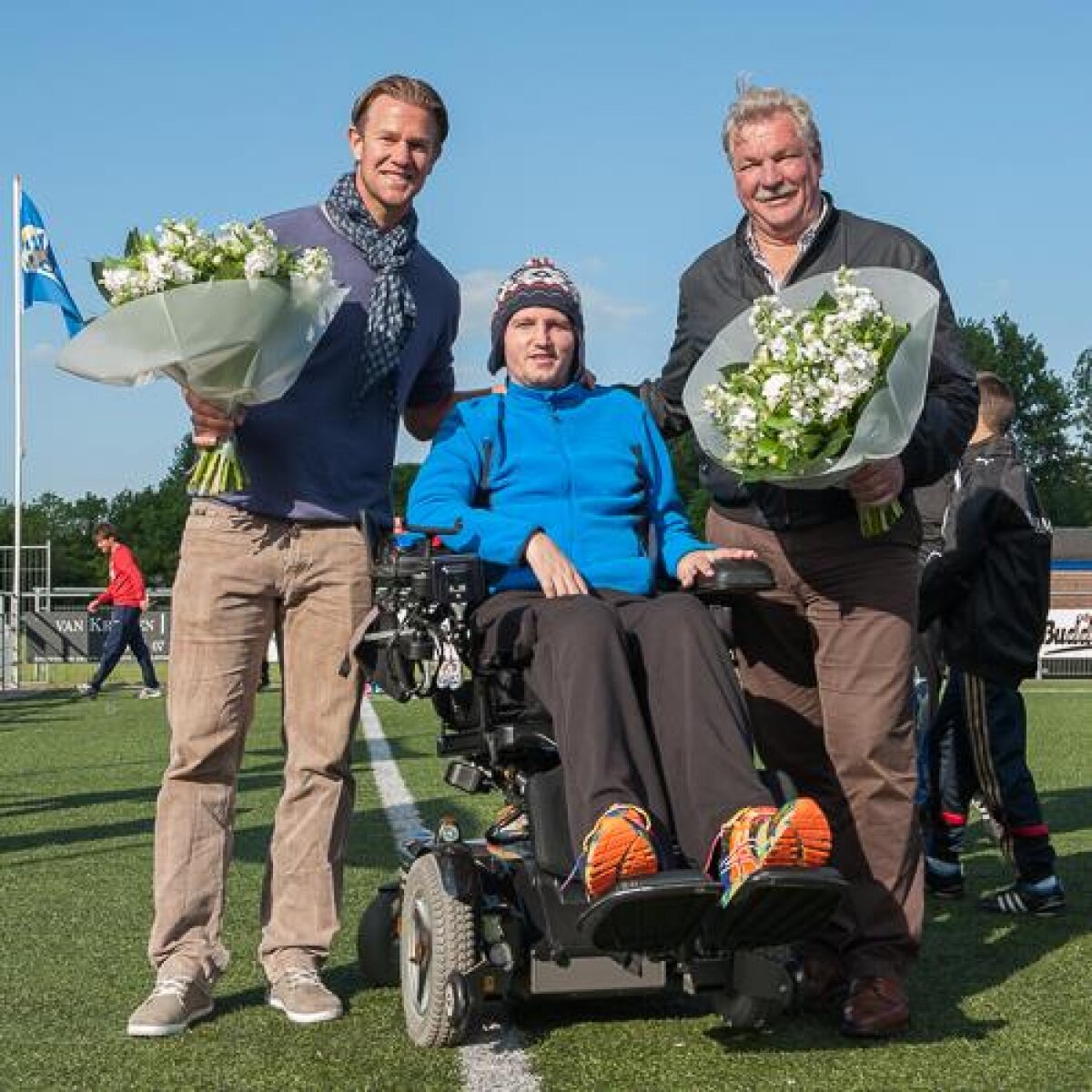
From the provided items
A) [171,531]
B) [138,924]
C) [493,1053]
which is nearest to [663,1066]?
[493,1053]

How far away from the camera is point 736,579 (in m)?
4.57

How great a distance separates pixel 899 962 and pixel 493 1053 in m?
1.15

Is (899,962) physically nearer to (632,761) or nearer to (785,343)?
(632,761)

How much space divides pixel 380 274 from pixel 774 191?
1153 mm

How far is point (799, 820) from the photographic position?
3.90 metres

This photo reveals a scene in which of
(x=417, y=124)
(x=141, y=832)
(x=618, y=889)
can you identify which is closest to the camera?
(x=618, y=889)

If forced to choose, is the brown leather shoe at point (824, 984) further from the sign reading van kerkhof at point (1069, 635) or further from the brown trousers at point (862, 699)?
the sign reading van kerkhof at point (1069, 635)

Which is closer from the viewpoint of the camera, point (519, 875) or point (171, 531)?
point (519, 875)

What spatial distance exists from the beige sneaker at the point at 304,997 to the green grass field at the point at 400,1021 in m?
0.04

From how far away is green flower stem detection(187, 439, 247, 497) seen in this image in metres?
4.91

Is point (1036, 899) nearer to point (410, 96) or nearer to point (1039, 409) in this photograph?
point (410, 96)

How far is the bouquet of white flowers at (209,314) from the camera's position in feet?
15.1

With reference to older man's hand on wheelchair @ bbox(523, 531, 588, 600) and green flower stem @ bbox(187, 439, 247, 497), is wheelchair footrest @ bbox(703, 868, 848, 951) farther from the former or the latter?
green flower stem @ bbox(187, 439, 247, 497)

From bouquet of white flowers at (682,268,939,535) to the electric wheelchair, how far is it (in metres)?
0.36
